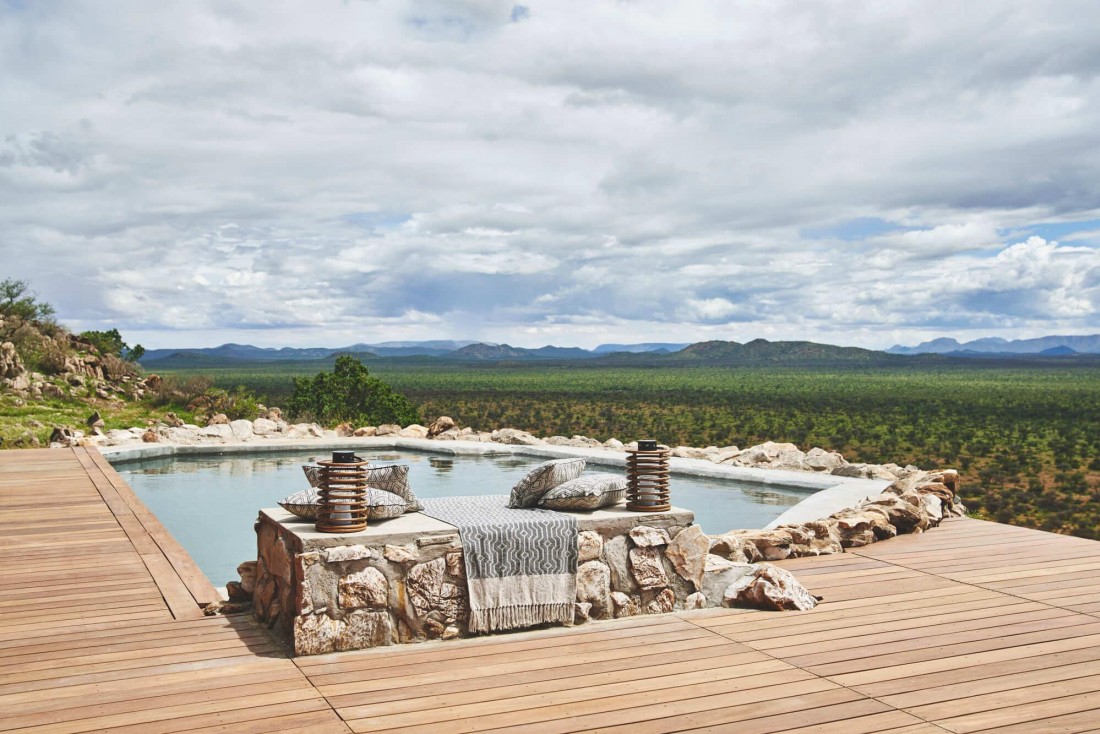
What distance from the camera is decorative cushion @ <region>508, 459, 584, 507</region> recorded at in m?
5.46

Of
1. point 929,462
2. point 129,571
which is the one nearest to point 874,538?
point 129,571

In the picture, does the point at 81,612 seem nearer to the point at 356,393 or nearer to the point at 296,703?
the point at 296,703

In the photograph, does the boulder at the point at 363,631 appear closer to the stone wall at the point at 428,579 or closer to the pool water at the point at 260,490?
the stone wall at the point at 428,579

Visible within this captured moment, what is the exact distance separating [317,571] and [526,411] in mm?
35566

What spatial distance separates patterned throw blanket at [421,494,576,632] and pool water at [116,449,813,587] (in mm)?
3391

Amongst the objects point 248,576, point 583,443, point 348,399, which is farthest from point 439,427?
point 248,576

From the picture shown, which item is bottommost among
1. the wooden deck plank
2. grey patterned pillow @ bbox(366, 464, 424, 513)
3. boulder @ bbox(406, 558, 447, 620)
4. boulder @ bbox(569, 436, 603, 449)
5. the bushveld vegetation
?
the bushveld vegetation

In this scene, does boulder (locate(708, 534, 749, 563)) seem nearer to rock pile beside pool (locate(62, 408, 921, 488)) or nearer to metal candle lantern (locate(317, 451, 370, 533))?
metal candle lantern (locate(317, 451, 370, 533))

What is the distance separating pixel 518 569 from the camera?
16.2ft

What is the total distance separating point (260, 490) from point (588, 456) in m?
4.29

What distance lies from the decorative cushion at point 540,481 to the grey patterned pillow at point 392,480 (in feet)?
2.04

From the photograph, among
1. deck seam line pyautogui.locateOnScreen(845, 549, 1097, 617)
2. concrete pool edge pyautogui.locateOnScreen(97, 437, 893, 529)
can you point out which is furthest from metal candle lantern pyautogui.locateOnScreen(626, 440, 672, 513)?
concrete pool edge pyautogui.locateOnScreen(97, 437, 893, 529)

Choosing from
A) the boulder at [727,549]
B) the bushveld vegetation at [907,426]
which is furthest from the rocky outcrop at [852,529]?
the bushveld vegetation at [907,426]

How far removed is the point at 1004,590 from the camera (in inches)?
231
